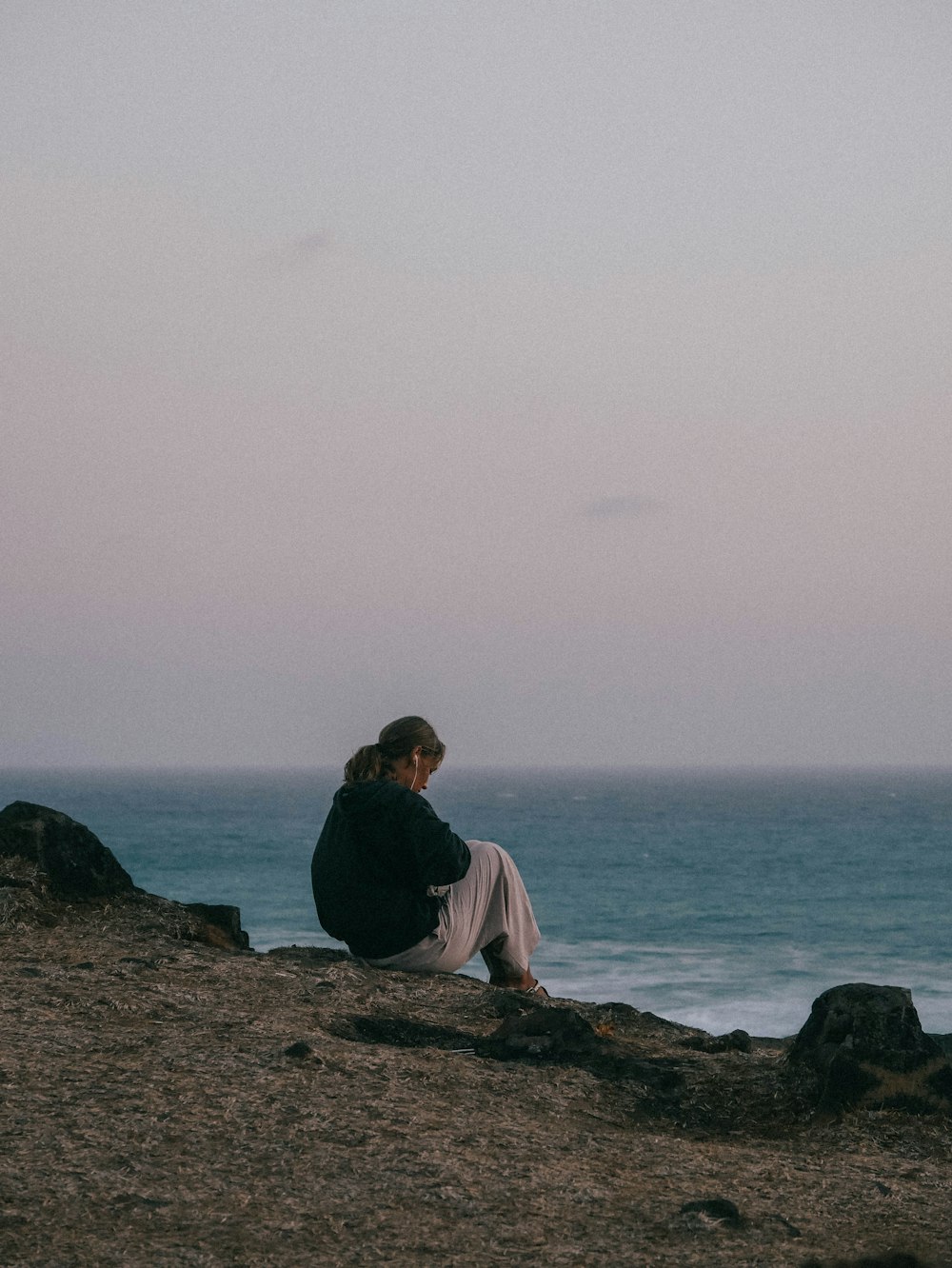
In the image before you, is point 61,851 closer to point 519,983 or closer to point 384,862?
point 384,862

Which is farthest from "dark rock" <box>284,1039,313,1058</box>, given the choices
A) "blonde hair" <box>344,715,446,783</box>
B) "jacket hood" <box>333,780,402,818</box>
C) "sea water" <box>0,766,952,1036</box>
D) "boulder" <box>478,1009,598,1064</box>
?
"sea water" <box>0,766,952,1036</box>

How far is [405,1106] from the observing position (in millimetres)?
4383

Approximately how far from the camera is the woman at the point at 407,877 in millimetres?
5875

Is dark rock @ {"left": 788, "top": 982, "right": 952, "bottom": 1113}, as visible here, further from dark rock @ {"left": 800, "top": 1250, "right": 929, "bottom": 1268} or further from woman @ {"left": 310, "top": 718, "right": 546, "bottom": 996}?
woman @ {"left": 310, "top": 718, "right": 546, "bottom": 996}

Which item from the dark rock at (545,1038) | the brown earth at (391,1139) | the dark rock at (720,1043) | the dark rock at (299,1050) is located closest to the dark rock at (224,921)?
the brown earth at (391,1139)

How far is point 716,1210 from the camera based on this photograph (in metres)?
3.61

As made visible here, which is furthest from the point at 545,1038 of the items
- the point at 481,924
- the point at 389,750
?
the point at 389,750

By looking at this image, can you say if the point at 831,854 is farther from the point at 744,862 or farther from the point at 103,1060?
the point at 103,1060

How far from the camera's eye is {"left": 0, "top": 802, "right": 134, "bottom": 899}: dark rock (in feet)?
23.3

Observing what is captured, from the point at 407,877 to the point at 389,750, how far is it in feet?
2.05

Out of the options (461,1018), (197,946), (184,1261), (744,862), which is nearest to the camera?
(184,1261)

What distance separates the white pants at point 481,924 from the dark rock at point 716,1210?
Answer: 243 centimetres

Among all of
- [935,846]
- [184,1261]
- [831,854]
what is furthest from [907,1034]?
[935,846]

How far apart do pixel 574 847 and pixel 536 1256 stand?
79.3 meters
